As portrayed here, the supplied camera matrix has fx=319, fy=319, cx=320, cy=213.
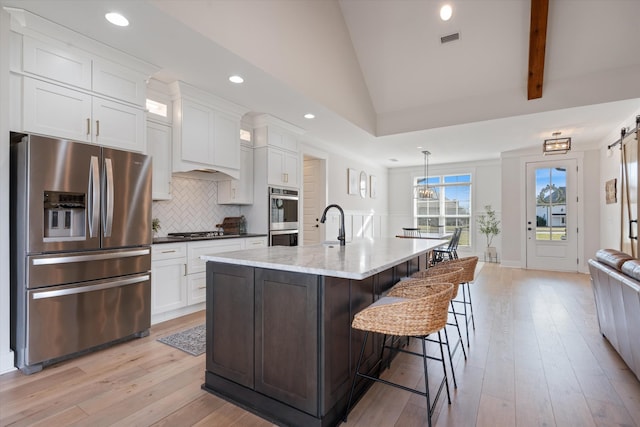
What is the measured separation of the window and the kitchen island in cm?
727

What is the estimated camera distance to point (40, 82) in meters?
2.46

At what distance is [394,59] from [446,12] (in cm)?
93

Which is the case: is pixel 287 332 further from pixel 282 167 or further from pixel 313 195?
pixel 313 195

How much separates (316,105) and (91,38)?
238 centimetres

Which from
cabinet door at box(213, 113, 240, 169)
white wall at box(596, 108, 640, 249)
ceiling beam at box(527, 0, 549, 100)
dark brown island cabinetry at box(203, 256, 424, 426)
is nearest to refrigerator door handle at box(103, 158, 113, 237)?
dark brown island cabinetry at box(203, 256, 424, 426)

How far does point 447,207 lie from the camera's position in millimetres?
9016

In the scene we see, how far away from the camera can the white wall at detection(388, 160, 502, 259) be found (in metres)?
8.28

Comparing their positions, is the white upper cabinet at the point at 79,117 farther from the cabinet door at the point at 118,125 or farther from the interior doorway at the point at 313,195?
the interior doorway at the point at 313,195

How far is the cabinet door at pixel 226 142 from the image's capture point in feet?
13.2

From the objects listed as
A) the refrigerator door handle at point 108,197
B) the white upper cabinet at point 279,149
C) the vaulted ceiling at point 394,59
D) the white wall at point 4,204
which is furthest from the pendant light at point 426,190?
the white wall at point 4,204

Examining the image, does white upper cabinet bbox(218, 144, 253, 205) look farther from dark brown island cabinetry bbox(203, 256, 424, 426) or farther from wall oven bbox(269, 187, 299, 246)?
dark brown island cabinetry bbox(203, 256, 424, 426)

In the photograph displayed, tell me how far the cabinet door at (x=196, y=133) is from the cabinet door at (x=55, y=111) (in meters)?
1.03

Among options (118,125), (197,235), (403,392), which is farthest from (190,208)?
(403,392)

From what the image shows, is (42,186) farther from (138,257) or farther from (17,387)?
(17,387)
